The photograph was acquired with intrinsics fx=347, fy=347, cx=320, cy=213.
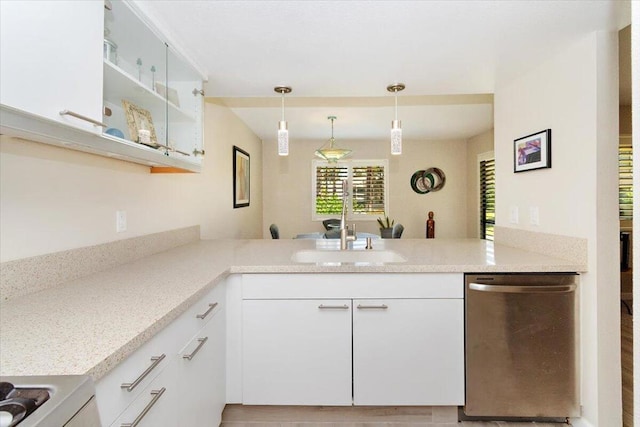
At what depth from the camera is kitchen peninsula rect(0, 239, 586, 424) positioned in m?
0.81

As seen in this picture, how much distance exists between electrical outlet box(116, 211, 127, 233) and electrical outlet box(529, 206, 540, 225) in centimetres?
236

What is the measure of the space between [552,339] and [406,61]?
1.70 metres

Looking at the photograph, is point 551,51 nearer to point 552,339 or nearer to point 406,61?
point 406,61

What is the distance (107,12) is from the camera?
1.27 m

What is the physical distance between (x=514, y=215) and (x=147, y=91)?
91.1 inches

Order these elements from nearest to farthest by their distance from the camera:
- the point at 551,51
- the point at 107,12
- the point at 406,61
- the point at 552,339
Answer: the point at 107,12
the point at 552,339
the point at 551,51
the point at 406,61

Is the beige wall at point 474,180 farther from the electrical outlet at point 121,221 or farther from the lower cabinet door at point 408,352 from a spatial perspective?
the electrical outlet at point 121,221

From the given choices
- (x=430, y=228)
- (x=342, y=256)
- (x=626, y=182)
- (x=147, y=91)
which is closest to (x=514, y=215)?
(x=342, y=256)

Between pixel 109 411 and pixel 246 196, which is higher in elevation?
pixel 246 196

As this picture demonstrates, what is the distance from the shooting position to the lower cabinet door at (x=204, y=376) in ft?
4.09

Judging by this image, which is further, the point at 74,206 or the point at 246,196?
the point at 246,196

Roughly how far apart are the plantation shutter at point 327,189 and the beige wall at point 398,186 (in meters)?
0.17

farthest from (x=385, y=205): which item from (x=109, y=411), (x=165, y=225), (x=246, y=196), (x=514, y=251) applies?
(x=109, y=411)

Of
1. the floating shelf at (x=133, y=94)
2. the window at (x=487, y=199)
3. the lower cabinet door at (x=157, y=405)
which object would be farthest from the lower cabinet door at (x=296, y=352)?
the window at (x=487, y=199)
